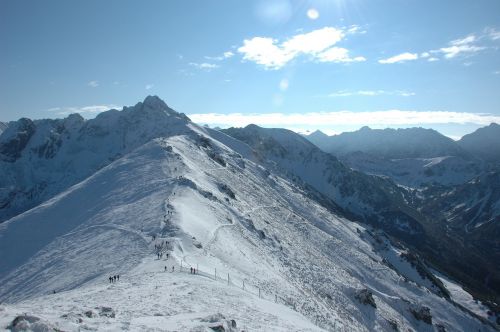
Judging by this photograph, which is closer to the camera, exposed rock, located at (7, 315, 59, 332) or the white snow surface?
exposed rock, located at (7, 315, 59, 332)

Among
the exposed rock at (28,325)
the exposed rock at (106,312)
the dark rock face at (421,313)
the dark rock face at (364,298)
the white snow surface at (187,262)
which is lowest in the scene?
the dark rock face at (421,313)

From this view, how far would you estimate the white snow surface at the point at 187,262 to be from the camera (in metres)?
26.6

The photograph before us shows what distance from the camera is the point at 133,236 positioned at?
49531 millimetres

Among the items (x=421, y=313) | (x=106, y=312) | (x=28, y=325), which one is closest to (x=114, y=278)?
(x=106, y=312)

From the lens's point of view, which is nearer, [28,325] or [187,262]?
[28,325]

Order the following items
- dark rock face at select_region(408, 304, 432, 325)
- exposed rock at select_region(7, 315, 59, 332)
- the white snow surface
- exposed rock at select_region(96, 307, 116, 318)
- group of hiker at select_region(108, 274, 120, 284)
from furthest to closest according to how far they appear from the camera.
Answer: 1. dark rock face at select_region(408, 304, 432, 325)
2. group of hiker at select_region(108, 274, 120, 284)
3. the white snow surface
4. exposed rock at select_region(96, 307, 116, 318)
5. exposed rock at select_region(7, 315, 59, 332)

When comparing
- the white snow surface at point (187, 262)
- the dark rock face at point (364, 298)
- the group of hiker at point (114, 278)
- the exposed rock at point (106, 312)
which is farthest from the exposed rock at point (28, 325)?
the dark rock face at point (364, 298)

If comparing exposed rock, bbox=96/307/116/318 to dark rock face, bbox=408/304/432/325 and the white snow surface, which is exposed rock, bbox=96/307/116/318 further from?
dark rock face, bbox=408/304/432/325

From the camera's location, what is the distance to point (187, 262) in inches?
1608

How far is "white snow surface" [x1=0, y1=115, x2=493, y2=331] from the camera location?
87.4 feet

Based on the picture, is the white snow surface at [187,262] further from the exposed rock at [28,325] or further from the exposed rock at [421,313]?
the exposed rock at [421,313]

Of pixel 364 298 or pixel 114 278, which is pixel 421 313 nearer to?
pixel 364 298

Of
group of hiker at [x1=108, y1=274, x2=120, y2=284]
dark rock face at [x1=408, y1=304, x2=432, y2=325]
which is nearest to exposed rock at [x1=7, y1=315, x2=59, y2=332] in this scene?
group of hiker at [x1=108, y1=274, x2=120, y2=284]

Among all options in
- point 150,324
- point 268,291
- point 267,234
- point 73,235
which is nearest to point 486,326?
point 267,234
